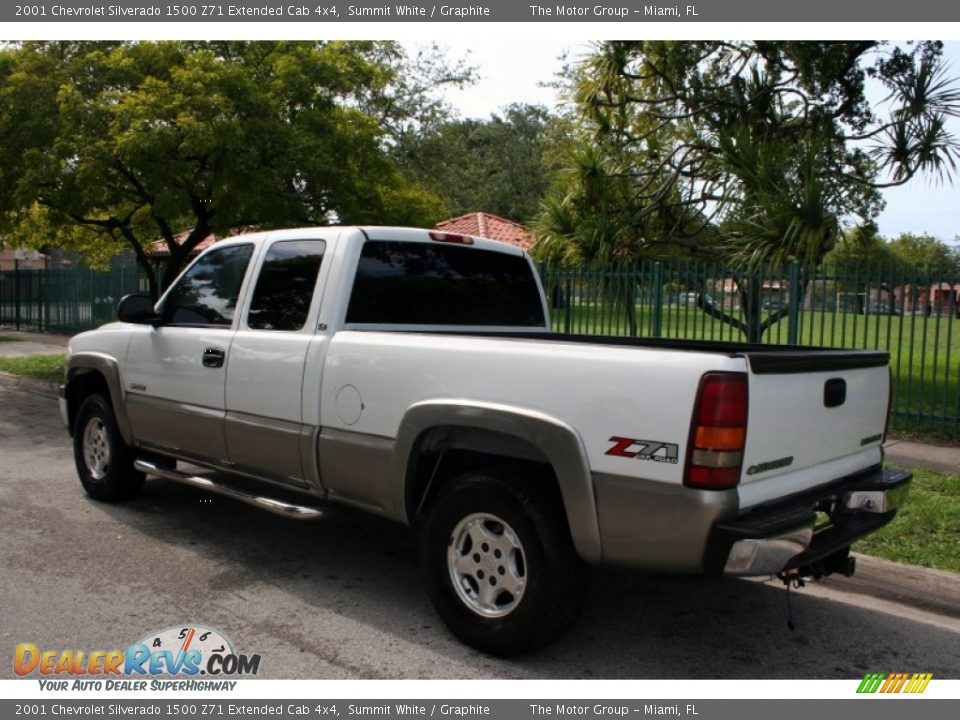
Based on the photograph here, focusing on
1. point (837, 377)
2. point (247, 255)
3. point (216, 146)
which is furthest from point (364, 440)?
point (216, 146)

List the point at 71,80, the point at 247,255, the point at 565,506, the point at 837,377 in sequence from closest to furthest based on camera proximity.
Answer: the point at 565,506 → the point at 837,377 → the point at 247,255 → the point at 71,80

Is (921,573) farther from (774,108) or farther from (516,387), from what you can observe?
(774,108)

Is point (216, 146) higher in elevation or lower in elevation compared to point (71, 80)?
lower

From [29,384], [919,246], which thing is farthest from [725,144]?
[919,246]

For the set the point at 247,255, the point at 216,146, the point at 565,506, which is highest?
the point at 216,146

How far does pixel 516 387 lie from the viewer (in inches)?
144

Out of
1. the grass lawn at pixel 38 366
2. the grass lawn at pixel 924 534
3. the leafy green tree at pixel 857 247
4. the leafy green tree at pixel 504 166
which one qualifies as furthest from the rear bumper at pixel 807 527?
the leafy green tree at pixel 504 166

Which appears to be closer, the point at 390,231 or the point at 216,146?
the point at 390,231

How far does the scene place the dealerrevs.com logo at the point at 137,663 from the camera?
145 inches

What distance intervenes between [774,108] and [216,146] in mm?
8059

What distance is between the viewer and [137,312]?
562 centimetres

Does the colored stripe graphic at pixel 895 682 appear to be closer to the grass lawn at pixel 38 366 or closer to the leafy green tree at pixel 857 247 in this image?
the leafy green tree at pixel 857 247

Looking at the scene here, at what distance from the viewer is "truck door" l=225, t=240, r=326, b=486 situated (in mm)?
4613

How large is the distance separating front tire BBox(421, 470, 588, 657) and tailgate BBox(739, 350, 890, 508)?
82 centimetres
